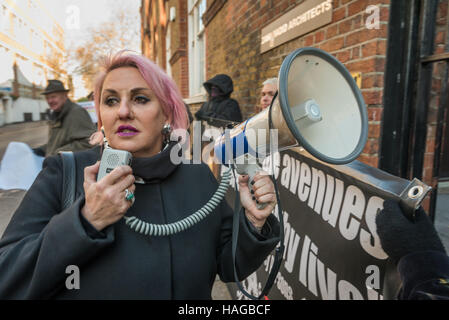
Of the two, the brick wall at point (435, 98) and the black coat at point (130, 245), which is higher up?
the brick wall at point (435, 98)

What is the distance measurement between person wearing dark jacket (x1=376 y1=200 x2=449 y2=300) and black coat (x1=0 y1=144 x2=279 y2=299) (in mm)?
462

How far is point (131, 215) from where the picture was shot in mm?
1289

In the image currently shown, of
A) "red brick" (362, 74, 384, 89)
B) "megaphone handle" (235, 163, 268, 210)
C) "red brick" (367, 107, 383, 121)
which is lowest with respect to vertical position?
"megaphone handle" (235, 163, 268, 210)

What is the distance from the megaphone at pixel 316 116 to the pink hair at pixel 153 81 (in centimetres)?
33

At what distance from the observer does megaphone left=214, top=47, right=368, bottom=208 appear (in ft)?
4.09

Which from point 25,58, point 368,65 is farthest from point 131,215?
point 25,58

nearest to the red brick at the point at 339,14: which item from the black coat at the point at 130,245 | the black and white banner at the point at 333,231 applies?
the black and white banner at the point at 333,231

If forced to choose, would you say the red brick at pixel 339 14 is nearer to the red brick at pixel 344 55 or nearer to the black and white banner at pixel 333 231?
the red brick at pixel 344 55

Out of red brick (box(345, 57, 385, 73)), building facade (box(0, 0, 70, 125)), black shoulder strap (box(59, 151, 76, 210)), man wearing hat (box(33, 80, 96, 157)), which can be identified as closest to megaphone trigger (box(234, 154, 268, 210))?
black shoulder strap (box(59, 151, 76, 210))

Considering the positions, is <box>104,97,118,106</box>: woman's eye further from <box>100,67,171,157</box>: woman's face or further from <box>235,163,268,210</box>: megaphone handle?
<box>235,163,268,210</box>: megaphone handle

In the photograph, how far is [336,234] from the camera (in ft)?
5.10

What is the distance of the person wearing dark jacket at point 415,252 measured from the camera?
975 millimetres
